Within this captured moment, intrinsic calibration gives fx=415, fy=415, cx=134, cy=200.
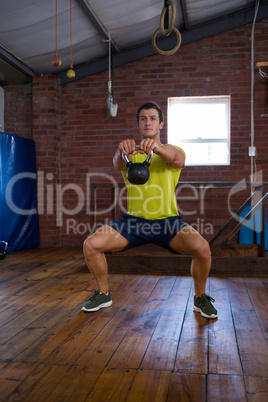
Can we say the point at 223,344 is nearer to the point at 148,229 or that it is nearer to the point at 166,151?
the point at 148,229

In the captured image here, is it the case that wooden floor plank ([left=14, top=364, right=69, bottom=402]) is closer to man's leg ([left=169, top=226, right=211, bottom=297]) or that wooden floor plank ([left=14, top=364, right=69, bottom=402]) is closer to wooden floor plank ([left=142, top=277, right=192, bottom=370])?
wooden floor plank ([left=142, top=277, right=192, bottom=370])

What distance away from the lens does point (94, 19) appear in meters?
4.98

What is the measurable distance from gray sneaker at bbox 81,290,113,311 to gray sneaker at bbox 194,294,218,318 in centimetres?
60

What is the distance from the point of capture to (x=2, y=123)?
6.58m

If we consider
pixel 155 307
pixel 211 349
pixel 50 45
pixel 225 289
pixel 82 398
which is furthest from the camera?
pixel 50 45

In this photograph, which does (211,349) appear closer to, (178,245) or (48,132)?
(178,245)

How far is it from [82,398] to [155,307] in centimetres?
139

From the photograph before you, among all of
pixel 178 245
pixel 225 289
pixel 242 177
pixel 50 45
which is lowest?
pixel 225 289

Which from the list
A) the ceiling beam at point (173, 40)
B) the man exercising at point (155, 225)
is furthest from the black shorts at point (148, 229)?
the ceiling beam at point (173, 40)

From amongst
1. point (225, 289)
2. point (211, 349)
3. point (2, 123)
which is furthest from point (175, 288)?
point (2, 123)

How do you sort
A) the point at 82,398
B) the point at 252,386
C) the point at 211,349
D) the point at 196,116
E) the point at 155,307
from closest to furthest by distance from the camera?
the point at 82,398
the point at 252,386
the point at 211,349
the point at 155,307
the point at 196,116

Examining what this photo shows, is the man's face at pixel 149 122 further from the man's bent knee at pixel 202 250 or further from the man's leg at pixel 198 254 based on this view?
the man's bent knee at pixel 202 250

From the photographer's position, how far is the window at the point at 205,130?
6.25 meters

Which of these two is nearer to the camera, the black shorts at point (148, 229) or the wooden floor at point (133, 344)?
the wooden floor at point (133, 344)
